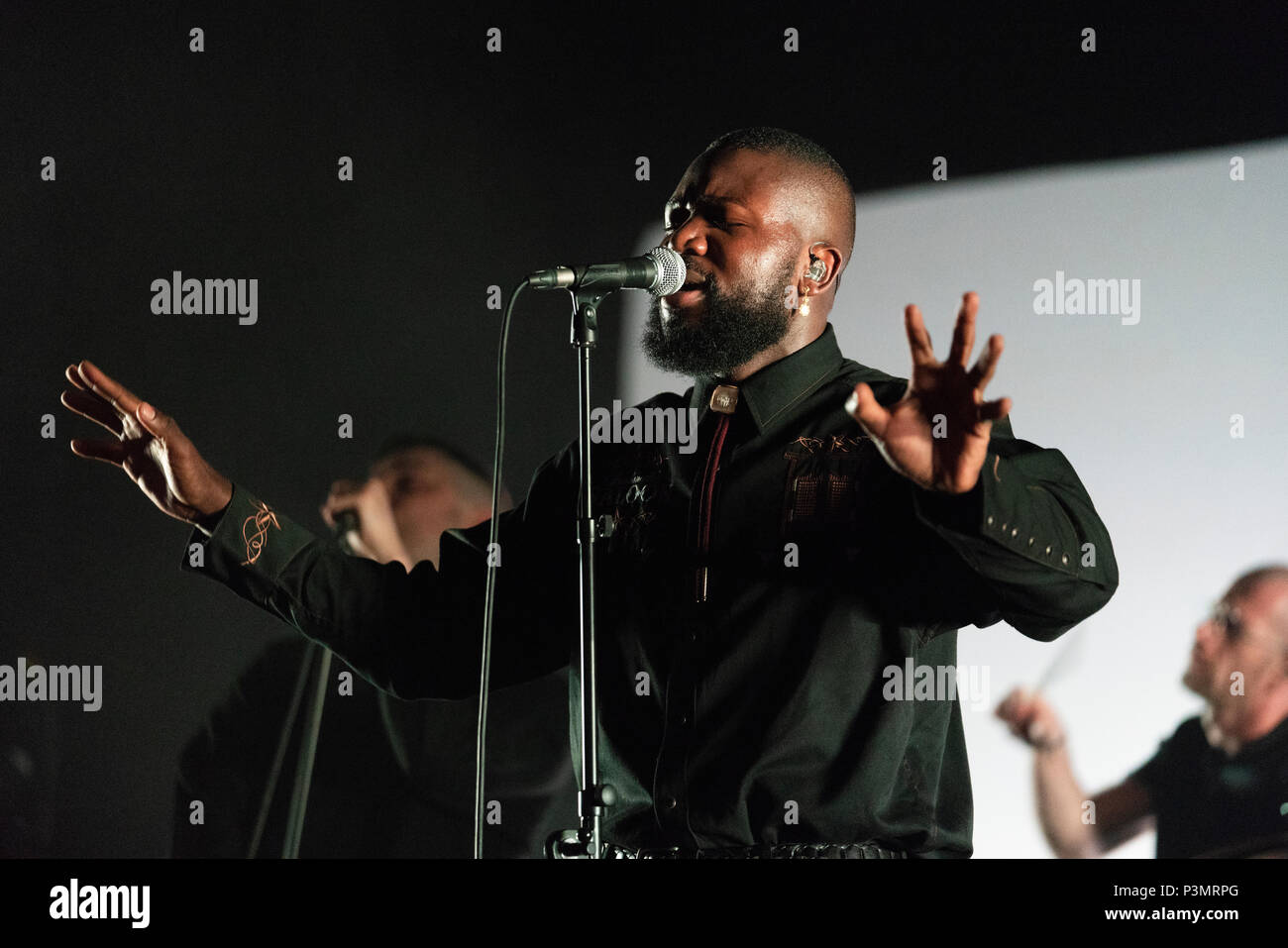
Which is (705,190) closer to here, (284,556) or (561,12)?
(284,556)

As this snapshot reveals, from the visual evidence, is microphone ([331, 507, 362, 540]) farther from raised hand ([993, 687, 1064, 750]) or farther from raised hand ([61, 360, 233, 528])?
raised hand ([993, 687, 1064, 750])

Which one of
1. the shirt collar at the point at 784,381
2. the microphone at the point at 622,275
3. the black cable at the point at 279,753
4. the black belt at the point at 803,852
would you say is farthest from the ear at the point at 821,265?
the black cable at the point at 279,753

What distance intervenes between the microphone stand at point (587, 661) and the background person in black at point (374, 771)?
4.43 feet

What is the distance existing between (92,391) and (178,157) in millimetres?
1436

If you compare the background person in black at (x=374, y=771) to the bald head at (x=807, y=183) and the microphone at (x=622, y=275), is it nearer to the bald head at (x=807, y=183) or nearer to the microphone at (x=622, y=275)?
the bald head at (x=807, y=183)

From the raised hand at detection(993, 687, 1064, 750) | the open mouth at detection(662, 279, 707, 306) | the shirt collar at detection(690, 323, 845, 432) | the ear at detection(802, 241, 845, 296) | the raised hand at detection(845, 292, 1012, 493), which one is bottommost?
the raised hand at detection(993, 687, 1064, 750)

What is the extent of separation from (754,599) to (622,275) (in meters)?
0.58

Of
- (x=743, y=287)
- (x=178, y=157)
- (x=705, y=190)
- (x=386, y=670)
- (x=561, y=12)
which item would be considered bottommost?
(x=386, y=670)

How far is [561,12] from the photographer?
3.39m

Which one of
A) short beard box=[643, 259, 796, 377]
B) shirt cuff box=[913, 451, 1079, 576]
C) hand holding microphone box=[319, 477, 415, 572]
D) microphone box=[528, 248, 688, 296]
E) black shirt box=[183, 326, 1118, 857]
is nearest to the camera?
shirt cuff box=[913, 451, 1079, 576]

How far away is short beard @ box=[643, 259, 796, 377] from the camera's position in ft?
7.64

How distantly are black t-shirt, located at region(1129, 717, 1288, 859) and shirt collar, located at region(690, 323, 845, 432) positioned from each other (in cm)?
135

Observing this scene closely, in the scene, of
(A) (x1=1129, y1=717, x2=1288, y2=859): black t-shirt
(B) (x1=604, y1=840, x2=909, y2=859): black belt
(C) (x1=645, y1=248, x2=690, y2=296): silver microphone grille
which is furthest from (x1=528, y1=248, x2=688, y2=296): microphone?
(A) (x1=1129, y1=717, x2=1288, y2=859): black t-shirt
